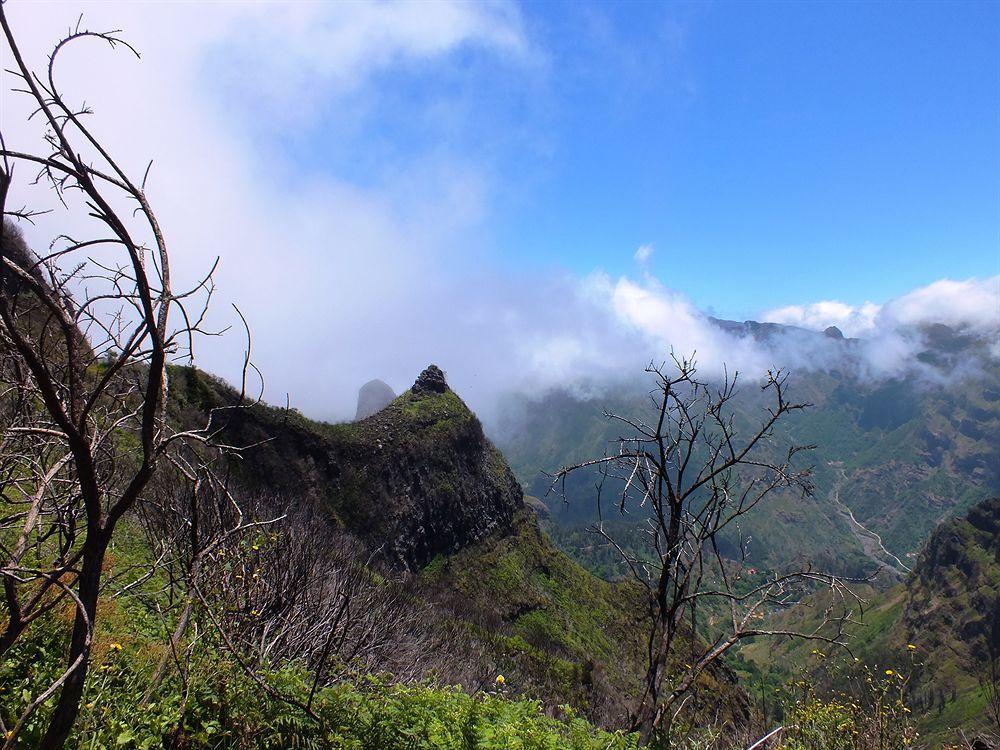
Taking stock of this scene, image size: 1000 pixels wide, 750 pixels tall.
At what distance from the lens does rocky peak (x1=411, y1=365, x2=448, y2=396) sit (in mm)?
61875

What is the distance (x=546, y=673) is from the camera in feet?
84.8

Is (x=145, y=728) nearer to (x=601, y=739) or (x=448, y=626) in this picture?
(x=601, y=739)

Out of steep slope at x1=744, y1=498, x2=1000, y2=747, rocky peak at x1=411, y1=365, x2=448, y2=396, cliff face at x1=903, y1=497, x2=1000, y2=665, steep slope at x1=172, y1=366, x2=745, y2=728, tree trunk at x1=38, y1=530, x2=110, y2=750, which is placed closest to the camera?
tree trunk at x1=38, y1=530, x2=110, y2=750

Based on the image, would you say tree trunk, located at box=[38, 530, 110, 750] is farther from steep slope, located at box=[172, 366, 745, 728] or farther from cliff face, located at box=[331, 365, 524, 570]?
cliff face, located at box=[331, 365, 524, 570]

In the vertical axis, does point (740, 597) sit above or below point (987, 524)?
below

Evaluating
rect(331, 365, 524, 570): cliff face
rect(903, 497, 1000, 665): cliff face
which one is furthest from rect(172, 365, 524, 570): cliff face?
rect(903, 497, 1000, 665): cliff face

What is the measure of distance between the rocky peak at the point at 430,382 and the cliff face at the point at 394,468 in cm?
12

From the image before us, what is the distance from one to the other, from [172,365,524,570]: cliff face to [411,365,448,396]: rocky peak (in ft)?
0.38

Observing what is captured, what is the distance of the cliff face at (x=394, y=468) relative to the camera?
3909 cm

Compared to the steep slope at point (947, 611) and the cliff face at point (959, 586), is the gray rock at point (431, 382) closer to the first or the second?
the steep slope at point (947, 611)

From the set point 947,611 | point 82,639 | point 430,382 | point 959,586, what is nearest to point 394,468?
point 430,382

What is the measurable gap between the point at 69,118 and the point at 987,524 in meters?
222

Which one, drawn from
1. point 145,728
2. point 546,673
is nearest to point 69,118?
point 145,728

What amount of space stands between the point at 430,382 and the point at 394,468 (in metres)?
14.0
